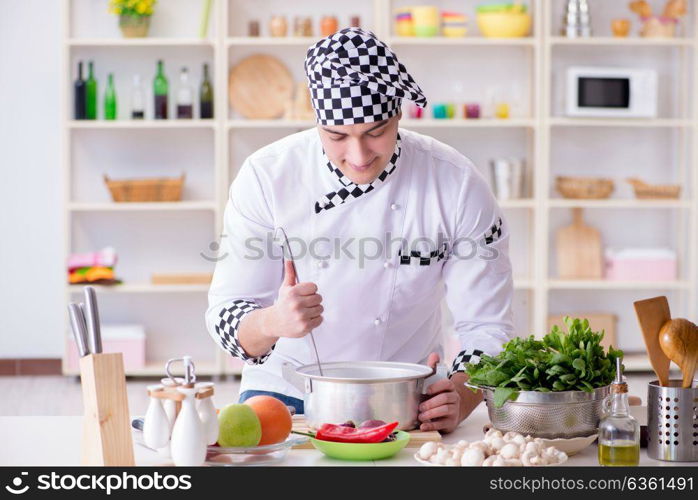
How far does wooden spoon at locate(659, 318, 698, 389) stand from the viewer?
1.54 meters

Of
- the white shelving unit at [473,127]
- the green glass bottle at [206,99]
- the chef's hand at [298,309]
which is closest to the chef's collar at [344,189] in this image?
the chef's hand at [298,309]

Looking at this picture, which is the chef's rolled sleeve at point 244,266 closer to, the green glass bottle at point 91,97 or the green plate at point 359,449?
the green plate at point 359,449

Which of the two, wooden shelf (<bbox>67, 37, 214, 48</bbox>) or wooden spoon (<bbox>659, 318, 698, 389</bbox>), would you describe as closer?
wooden spoon (<bbox>659, 318, 698, 389</bbox>)

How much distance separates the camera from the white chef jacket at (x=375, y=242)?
2.13m

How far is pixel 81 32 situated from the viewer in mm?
5191

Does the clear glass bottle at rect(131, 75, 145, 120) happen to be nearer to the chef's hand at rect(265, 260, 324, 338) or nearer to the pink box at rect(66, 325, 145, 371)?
the pink box at rect(66, 325, 145, 371)

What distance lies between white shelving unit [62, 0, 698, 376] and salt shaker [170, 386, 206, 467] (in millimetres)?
3652

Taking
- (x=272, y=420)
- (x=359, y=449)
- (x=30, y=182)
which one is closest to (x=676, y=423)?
(x=359, y=449)

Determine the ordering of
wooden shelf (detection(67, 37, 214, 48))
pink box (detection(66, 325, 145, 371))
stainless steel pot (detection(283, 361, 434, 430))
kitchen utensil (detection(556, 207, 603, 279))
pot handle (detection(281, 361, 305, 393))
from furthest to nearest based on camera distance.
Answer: kitchen utensil (detection(556, 207, 603, 279)) < pink box (detection(66, 325, 145, 371)) < wooden shelf (detection(67, 37, 214, 48)) < pot handle (detection(281, 361, 305, 393)) < stainless steel pot (detection(283, 361, 434, 430))

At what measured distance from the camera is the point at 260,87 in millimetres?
5199

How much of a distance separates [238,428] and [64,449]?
1.03 feet

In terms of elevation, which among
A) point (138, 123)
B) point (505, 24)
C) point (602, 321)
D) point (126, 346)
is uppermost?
point (505, 24)

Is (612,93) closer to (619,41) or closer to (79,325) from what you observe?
(619,41)

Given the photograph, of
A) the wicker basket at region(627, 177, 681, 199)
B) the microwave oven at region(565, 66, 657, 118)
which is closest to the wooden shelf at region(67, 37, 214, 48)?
the microwave oven at region(565, 66, 657, 118)
